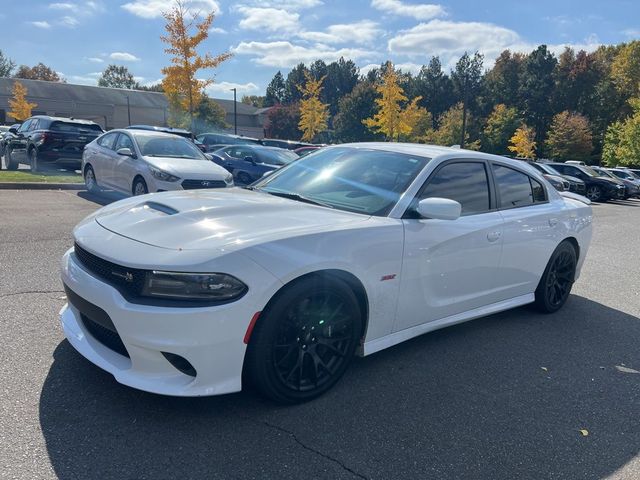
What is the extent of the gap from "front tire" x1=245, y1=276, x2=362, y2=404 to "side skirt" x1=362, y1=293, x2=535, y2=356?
0.18m

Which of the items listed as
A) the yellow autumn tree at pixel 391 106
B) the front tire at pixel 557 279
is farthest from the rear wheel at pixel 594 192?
the front tire at pixel 557 279

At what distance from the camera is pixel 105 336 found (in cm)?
282

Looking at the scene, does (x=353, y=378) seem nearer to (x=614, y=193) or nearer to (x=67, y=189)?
(x=67, y=189)

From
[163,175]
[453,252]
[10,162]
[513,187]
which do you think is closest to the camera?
[453,252]

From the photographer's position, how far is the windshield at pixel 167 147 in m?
9.43

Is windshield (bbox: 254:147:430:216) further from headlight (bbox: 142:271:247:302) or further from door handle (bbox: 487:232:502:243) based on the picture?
headlight (bbox: 142:271:247:302)

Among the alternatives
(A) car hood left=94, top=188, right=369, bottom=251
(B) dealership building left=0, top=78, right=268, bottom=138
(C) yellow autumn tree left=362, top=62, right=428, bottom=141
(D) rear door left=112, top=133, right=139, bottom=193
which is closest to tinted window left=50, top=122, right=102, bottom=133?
(D) rear door left=112, top=133, right=139, bottom=193

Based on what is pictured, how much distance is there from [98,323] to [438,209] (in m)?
2.17

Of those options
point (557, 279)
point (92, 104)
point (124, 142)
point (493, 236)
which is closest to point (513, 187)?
point (493, 236)

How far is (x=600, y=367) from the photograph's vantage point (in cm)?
385

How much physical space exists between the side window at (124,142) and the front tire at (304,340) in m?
7.69

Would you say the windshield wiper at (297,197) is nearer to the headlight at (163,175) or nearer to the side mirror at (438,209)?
the side mirror at (438,209)

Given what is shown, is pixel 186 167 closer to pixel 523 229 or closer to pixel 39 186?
pixel 39 186

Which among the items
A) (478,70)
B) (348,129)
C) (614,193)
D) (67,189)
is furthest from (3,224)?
(478,70)
